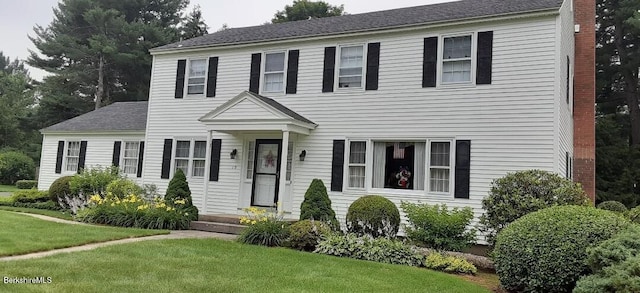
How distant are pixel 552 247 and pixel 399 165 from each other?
5786mm

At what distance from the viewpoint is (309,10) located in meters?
33.9

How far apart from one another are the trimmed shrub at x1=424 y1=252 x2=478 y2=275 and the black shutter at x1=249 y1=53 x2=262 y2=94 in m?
7.66

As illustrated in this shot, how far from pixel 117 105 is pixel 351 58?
41.9 ft

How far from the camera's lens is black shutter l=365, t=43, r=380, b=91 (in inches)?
477

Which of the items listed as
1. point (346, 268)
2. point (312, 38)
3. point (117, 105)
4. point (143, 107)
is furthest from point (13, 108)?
point (346, 268)

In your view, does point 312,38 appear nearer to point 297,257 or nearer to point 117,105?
point 297,257

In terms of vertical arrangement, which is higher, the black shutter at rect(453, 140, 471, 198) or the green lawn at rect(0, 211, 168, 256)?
the black shutter at rect(453, 140, 471, 198)


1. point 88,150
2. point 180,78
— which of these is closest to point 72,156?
point 88,150

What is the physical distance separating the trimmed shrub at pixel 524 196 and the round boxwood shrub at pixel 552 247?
5.55ft

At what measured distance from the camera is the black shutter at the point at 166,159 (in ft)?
47.9

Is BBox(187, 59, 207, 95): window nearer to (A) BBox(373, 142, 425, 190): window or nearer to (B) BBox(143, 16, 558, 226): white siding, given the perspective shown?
(B) BBox(143, 16, 558, 226): white siding

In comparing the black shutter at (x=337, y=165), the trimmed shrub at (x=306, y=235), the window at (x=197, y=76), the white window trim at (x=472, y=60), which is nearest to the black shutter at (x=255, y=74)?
the window at (x=197, y=76)


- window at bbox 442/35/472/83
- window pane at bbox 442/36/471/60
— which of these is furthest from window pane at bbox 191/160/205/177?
window pane at bbox 442/36/471/60

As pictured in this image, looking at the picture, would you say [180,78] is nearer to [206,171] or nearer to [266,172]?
[206,171]
